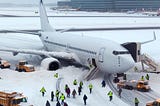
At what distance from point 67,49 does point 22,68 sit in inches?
264

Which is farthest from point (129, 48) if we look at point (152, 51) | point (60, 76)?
point (152, 51)

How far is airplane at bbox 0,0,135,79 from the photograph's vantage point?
125ft

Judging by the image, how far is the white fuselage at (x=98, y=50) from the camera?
3788 cm

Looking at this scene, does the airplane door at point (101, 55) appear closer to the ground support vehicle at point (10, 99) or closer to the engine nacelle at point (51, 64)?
the engine nacelle at point (51, 64)

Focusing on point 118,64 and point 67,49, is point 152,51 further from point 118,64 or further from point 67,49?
point 118,64

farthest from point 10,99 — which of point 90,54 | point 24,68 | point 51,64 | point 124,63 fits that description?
A: point 51,64

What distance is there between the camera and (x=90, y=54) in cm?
4162

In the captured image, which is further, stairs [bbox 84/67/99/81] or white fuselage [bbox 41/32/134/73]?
stairs [bbox 84/67/99/81]

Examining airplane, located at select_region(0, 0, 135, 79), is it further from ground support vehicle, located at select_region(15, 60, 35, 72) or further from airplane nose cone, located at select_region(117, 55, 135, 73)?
ground support vehicle, located at select_region(15, 60, 35, 72)

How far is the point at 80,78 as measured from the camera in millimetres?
40250

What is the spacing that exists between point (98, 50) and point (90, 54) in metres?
1.65

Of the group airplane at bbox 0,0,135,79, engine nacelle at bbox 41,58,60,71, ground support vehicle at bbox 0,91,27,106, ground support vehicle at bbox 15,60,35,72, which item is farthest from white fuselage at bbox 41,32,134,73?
ground support vehicle at bbox 0,91,27,106

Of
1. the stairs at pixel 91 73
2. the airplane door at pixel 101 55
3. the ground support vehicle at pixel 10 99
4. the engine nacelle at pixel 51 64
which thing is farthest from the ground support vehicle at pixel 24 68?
the ground support vehicle at pixel 10 99

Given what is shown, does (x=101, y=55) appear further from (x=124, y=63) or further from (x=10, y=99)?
(x=10, y=99)
